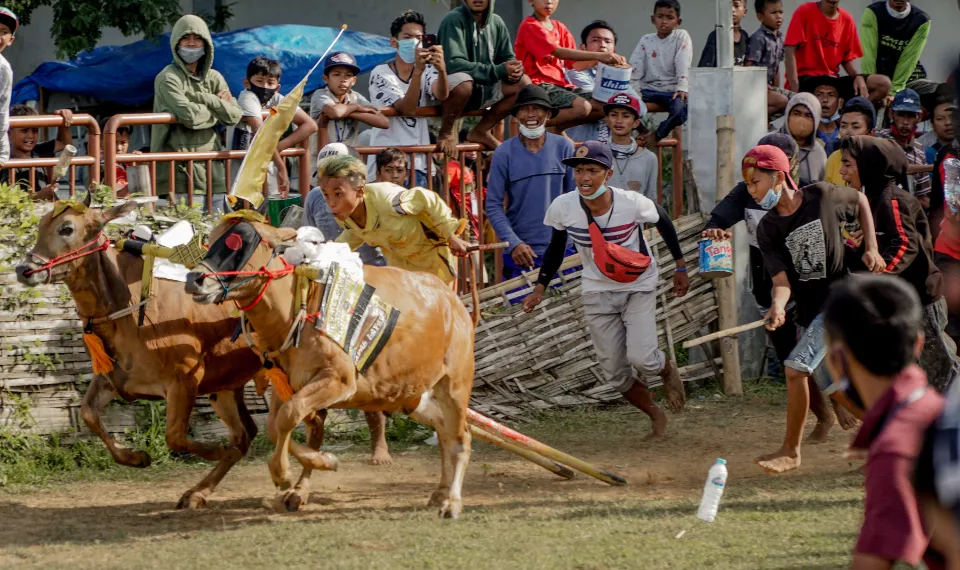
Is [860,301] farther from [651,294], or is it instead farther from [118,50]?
[118,50]

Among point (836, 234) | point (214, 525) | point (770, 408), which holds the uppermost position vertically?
point (836, 234)

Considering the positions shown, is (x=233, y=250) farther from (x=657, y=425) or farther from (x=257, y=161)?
(x=657, y=425)

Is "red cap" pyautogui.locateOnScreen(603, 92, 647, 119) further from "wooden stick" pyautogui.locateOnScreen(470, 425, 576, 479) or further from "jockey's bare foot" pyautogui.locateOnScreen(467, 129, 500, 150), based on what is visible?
"wooden stick" pyautogui.locateOnScreen(470, 425, 576, 479)

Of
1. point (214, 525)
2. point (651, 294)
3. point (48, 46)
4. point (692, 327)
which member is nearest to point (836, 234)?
point (651, 294)

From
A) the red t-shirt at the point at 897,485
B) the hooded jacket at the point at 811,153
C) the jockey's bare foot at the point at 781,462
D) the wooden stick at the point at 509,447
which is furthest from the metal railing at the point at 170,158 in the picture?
the red t-shirt at the point at 897,485

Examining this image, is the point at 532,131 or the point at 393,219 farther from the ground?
the point at 532,131

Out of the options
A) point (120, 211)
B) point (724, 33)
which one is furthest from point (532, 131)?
point (120, 211)

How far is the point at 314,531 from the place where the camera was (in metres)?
7.34

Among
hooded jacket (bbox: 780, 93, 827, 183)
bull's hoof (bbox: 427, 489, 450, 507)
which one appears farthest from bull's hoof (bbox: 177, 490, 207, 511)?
hooded jacket (bbox: 780, 93, 827, 183)

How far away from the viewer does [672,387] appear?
10.6 m

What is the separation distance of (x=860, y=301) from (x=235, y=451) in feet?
18.0

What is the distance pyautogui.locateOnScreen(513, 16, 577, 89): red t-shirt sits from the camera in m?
12.7

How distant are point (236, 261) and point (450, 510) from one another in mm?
1933

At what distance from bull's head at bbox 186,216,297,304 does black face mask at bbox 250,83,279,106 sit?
4.39 m
